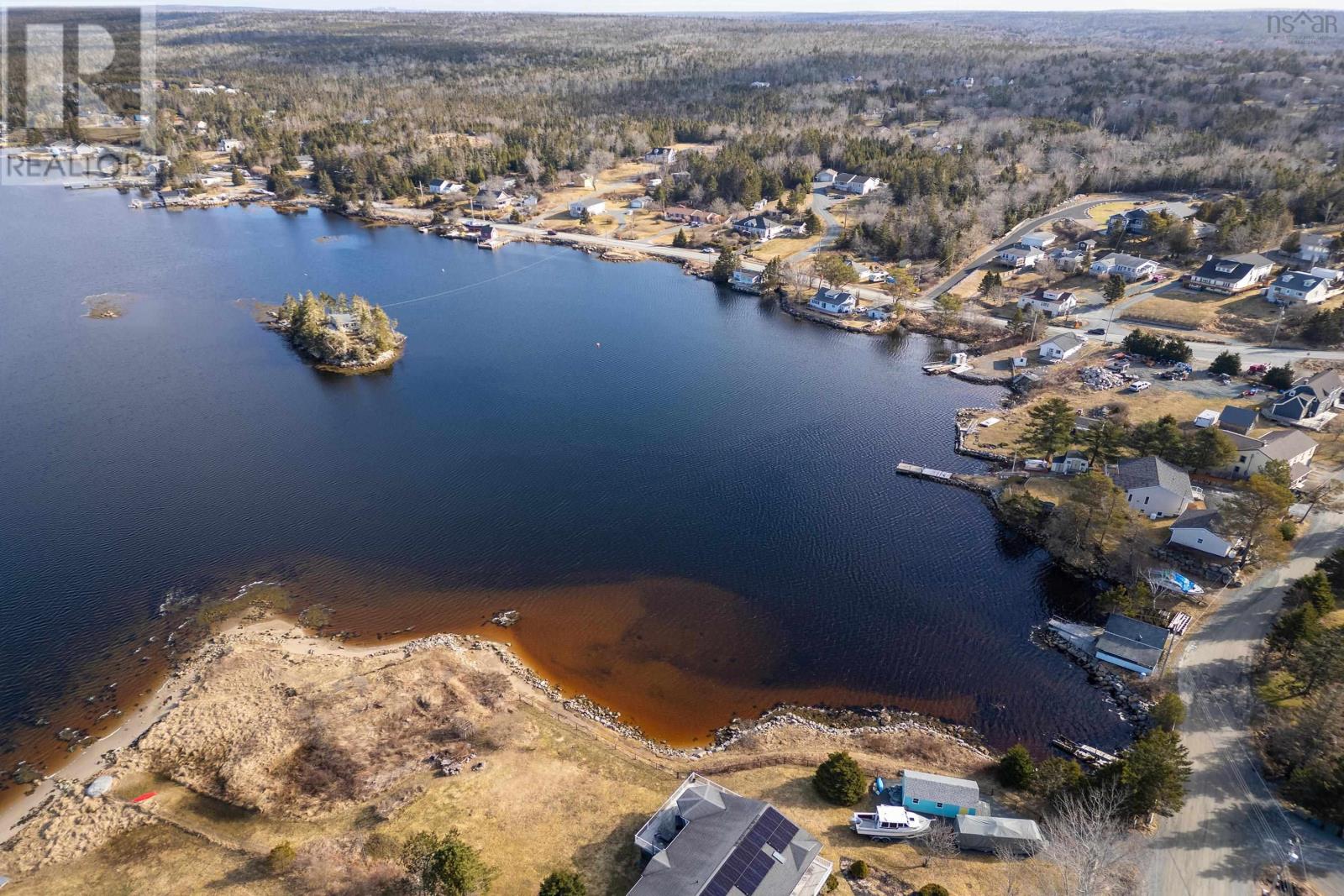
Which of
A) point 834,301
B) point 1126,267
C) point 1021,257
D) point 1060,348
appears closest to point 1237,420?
point 1060,348

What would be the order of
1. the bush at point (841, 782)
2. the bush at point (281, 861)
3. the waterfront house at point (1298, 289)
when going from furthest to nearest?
the waterfront house at point (1298, 289) < the bush at point (841, 782) < the bush at point (281, 861)

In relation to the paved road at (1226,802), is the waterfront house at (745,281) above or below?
above

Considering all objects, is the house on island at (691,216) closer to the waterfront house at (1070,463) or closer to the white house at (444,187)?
the white house at (444,187)

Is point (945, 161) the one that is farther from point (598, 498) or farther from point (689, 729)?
point (689, 729)

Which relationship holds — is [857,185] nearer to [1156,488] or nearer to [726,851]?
[1156,488]

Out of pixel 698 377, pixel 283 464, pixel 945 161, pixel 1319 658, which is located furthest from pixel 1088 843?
pixel 945 161

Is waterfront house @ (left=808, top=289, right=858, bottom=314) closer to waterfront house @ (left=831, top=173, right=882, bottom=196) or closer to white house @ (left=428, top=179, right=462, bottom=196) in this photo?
waterfront house @ (left=831, top=173, right=882, bottom=196)

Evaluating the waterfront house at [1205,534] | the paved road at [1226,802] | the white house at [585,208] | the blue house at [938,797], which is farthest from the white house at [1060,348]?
the white house at [585,208]
